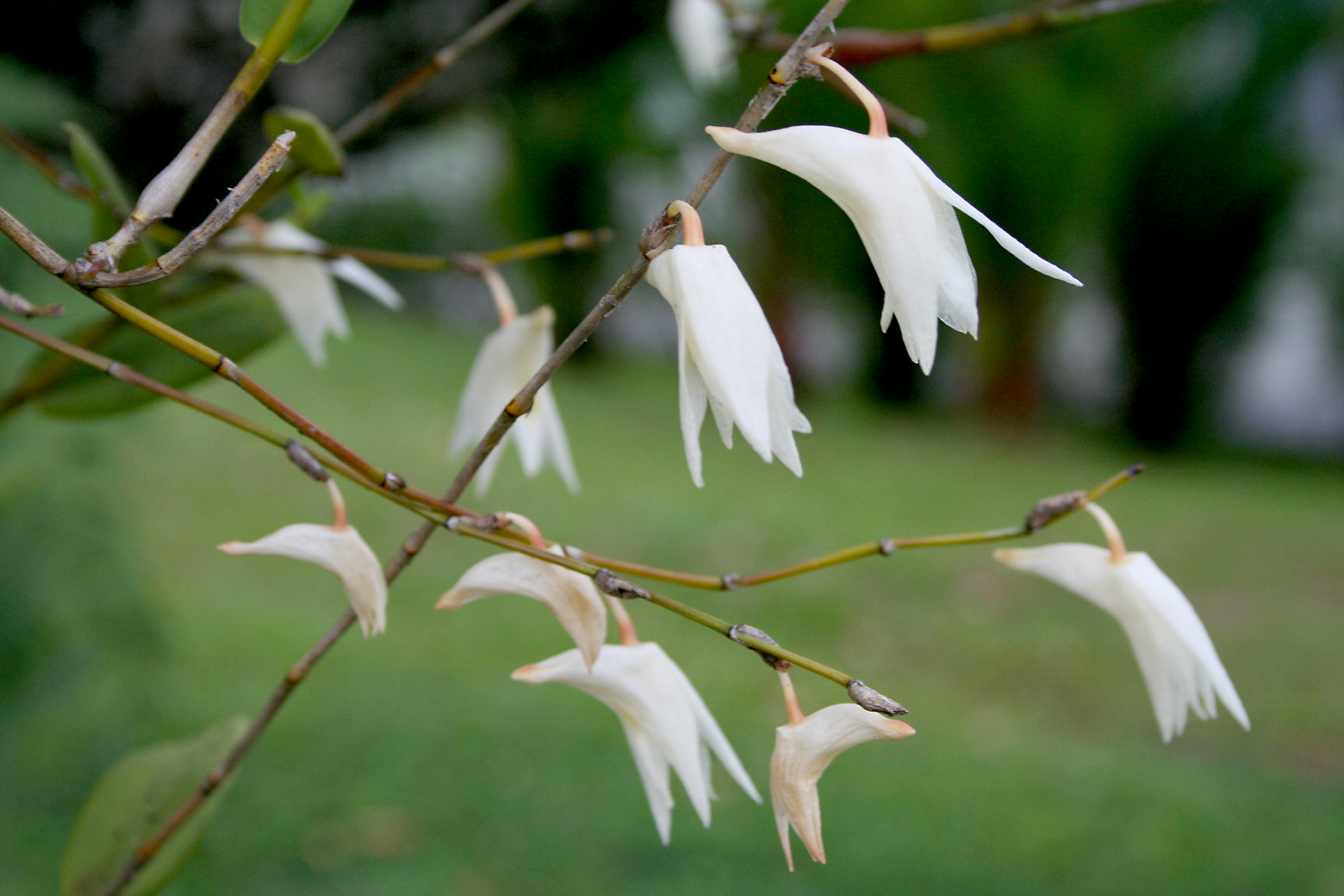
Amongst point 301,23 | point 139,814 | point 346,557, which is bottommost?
point 139,814

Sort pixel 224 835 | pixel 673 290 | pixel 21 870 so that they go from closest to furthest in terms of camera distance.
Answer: pixel 673 290, pixel 21 870, pixel 224 835

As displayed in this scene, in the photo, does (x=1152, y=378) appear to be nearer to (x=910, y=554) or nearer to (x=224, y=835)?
(x=910, y=554)

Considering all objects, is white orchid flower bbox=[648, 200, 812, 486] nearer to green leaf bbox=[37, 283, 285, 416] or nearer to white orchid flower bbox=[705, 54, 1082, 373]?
white orchid flower bbox=[705, 54, 1082, 373]

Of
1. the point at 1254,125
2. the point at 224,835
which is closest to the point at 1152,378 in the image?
the point at 1254,125

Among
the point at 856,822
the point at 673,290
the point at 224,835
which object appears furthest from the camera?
the point at 856,822

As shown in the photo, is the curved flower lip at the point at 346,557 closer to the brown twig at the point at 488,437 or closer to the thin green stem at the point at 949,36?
the brown twig at the point at 488,437

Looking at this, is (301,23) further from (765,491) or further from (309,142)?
(765,491)

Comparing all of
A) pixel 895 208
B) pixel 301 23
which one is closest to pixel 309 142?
pixel 301 23

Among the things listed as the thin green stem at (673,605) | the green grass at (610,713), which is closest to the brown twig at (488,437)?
the thin green stem at (673,605)
